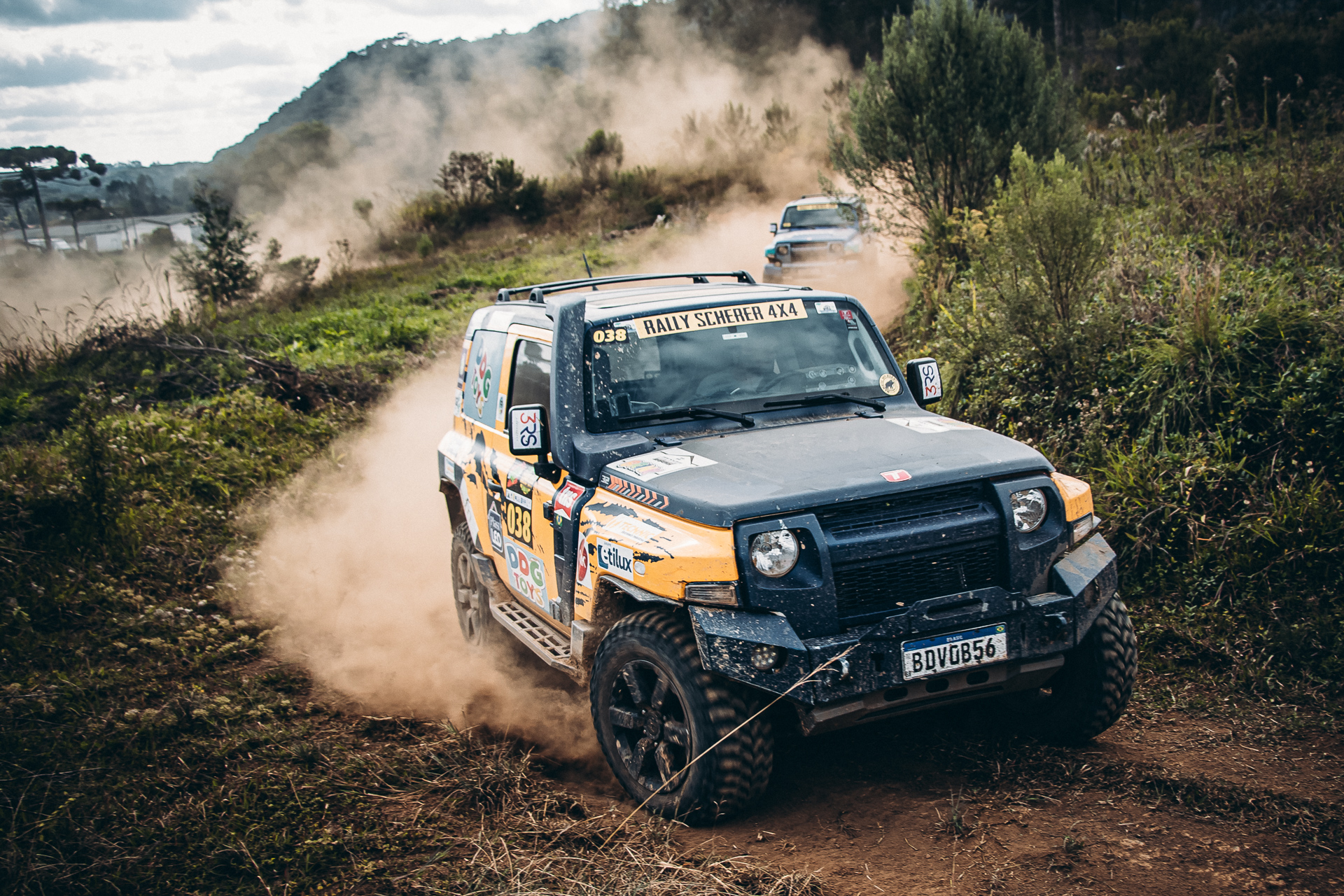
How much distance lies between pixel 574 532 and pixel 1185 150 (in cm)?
1011

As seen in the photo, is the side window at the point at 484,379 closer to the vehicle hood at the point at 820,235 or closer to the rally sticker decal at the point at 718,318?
the rally sticker decal at the point at 718,318

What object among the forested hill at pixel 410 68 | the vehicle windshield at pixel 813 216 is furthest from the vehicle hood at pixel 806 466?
the forested hill at pixel 410 68

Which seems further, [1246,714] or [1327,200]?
[1327,200]

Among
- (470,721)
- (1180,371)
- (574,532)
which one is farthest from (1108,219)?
(470,721)

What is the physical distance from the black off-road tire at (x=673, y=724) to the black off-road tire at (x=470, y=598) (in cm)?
199

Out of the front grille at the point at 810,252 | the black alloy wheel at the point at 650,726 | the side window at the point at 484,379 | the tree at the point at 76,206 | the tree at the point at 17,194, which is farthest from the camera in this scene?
the tree at the point at 76,206

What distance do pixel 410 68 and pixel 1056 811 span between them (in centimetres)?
10378

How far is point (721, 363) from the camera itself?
4.82 metres

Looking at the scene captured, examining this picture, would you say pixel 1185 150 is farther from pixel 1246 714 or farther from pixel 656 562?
pixel 656 562

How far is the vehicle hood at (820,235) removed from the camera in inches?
607

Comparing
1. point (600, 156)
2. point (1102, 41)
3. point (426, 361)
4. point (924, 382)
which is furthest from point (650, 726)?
point (600, 156)

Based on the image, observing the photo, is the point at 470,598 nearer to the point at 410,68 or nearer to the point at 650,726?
the point at 650,726

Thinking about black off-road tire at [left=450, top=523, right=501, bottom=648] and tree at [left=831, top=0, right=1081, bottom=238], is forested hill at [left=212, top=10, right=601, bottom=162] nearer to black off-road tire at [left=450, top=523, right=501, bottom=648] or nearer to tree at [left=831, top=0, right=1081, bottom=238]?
tree at [left=831, top=0, right=1081, bottom=238]

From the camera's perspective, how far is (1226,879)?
3.21m
